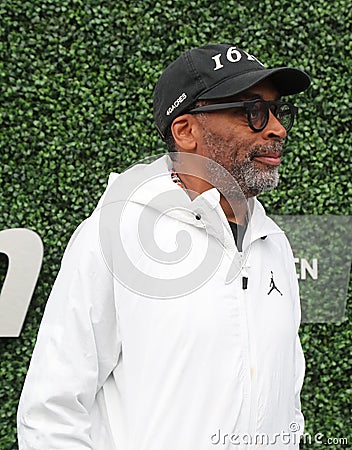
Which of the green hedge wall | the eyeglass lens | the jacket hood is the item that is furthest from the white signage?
the eyeglass lens

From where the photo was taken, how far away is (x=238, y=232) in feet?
6.54

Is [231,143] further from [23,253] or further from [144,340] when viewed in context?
[23,253]

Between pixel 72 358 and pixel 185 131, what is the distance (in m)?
0.65

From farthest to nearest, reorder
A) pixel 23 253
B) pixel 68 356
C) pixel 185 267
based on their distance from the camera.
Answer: pixel 23 253, pixel 185 267, pixel 68 356

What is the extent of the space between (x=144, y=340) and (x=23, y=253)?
1737mm

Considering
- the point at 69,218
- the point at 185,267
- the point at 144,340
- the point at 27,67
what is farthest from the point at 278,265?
the point at 27,67

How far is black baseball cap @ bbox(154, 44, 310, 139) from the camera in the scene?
1921 millimetres

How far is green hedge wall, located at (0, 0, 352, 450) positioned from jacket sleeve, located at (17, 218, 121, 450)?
5.53ft

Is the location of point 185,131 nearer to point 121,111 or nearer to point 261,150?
point 261,150

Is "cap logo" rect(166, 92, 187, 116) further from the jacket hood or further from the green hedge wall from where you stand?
the green hedge wall

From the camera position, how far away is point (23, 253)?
3.39 meters

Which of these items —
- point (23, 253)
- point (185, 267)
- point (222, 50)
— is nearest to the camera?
point (185, 267)

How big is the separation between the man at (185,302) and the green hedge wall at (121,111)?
59.8 inches

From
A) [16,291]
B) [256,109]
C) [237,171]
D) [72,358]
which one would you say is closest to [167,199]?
[237,171]
